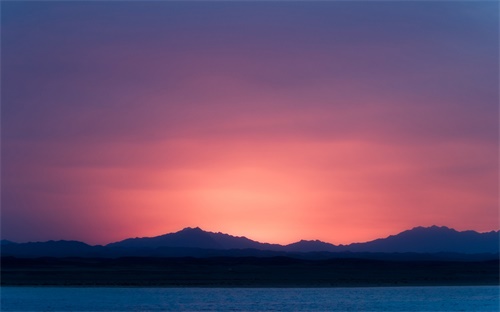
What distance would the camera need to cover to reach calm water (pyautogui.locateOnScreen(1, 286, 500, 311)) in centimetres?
3619

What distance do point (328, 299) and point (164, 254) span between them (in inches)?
4240

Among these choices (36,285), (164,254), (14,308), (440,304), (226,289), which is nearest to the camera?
(14,308)

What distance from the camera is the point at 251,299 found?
39.8 m

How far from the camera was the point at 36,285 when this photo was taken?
51438 millimetres

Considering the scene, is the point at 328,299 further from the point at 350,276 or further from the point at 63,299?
the point at 350,276

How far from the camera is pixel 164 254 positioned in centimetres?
14575

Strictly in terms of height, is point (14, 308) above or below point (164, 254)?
below

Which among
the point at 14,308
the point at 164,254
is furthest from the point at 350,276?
the point at 164,254

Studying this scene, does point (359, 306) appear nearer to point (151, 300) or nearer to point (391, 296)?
point (391, 296)

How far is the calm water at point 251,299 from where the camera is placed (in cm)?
3619

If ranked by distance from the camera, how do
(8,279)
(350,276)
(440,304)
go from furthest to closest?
(350,276) < (8,279) < (440,304)

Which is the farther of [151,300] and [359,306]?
[151,300]

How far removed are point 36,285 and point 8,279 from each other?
233 inches

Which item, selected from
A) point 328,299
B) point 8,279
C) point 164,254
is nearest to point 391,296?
point 328,299
